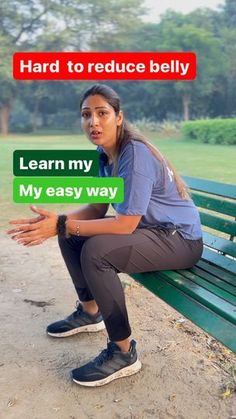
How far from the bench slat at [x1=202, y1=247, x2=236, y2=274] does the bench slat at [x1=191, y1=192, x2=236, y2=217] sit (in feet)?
0.70

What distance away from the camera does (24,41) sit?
111 ft

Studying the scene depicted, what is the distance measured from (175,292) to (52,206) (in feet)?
15.0

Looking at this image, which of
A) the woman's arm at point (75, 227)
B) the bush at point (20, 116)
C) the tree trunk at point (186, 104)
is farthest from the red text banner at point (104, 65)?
the bush at point (20, 116)

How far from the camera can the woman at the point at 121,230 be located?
1.99 meters

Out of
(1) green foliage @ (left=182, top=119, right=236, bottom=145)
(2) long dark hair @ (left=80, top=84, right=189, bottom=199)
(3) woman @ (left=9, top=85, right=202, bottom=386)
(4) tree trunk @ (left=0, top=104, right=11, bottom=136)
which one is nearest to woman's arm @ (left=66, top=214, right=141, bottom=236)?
(3) woman @ (left=9, top=85, right=202, bottom=386)

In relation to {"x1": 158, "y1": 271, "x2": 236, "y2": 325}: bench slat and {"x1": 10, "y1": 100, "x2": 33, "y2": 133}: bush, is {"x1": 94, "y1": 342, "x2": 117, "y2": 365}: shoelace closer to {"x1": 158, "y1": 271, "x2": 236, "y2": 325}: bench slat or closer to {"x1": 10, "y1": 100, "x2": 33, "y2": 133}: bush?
{"x1": 158, "y1": 271, "x2": 236, "y2": 325}: bench slat

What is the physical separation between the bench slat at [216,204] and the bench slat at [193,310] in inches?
21.4

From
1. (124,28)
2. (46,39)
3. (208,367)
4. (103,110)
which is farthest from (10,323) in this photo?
(124,28)

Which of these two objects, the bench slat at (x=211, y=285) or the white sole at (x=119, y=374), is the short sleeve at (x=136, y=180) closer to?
the bench slat at (x=211, y=285)

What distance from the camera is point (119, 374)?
2125 millimetres

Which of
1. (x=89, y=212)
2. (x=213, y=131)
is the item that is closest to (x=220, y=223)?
(x=89, y=212)

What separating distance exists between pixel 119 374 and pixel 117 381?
39 millimetres

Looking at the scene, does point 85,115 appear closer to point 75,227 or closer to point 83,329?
point 75,227

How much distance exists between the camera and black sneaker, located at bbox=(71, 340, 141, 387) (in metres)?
2.08
